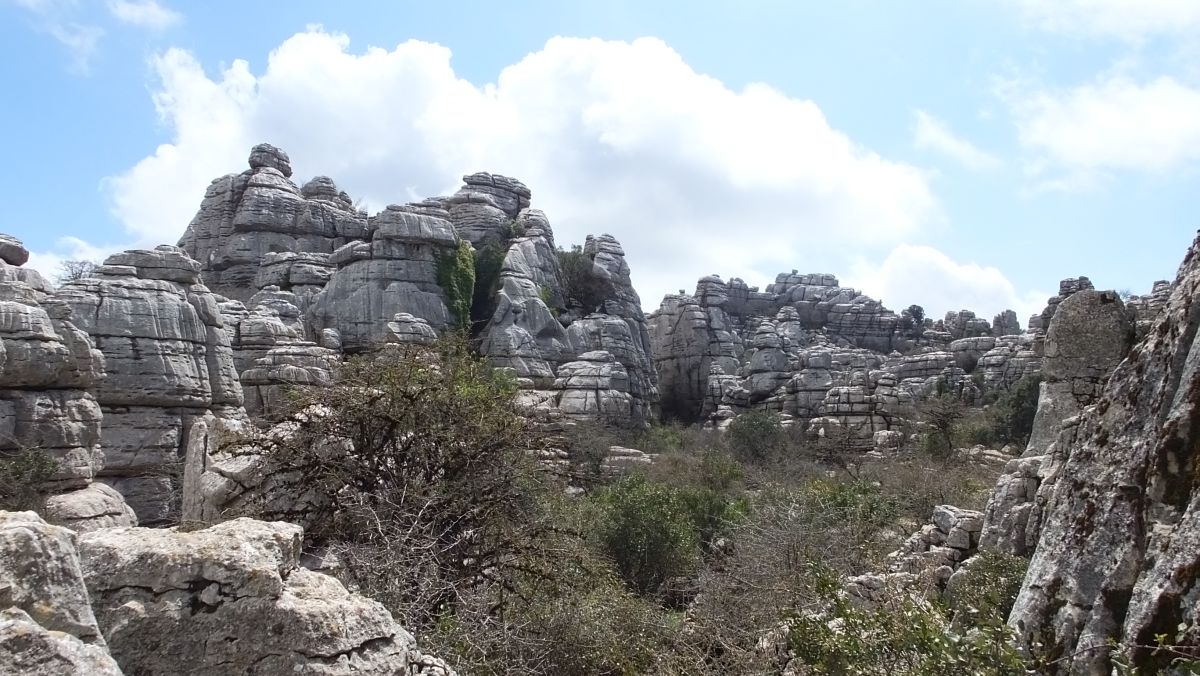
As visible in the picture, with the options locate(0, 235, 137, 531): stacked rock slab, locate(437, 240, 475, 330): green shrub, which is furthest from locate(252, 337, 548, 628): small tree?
locate(437, 240, 475, 330): green shrub

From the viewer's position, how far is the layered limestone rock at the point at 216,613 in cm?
271

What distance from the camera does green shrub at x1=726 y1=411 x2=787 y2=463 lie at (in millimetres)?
28359

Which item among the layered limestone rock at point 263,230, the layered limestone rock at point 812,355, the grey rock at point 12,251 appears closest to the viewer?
the grey rock at point 12,251

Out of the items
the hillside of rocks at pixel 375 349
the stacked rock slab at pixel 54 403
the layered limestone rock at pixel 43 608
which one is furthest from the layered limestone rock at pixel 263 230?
the layered limestone rock at pixel 43 608

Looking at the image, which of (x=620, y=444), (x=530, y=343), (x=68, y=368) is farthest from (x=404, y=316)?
(x=68, y=368)

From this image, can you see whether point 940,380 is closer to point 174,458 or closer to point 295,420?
point 174,458

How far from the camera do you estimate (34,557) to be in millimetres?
2145

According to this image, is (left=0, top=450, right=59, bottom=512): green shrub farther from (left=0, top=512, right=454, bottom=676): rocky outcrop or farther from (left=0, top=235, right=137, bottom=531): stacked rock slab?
(left=0, top=512, right=454, bottom=676): rocky outcrop

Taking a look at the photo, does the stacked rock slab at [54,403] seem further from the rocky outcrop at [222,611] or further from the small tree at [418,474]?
the rocky outcrop at [222,611]

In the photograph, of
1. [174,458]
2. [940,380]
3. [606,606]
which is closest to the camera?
[606,606]

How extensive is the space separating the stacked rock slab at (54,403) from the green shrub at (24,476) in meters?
0.13

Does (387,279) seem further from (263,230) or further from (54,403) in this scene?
(54,403)

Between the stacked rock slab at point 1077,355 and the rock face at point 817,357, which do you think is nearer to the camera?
the stacked rock slab at point 1077,355

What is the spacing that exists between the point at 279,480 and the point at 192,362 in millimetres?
10300
